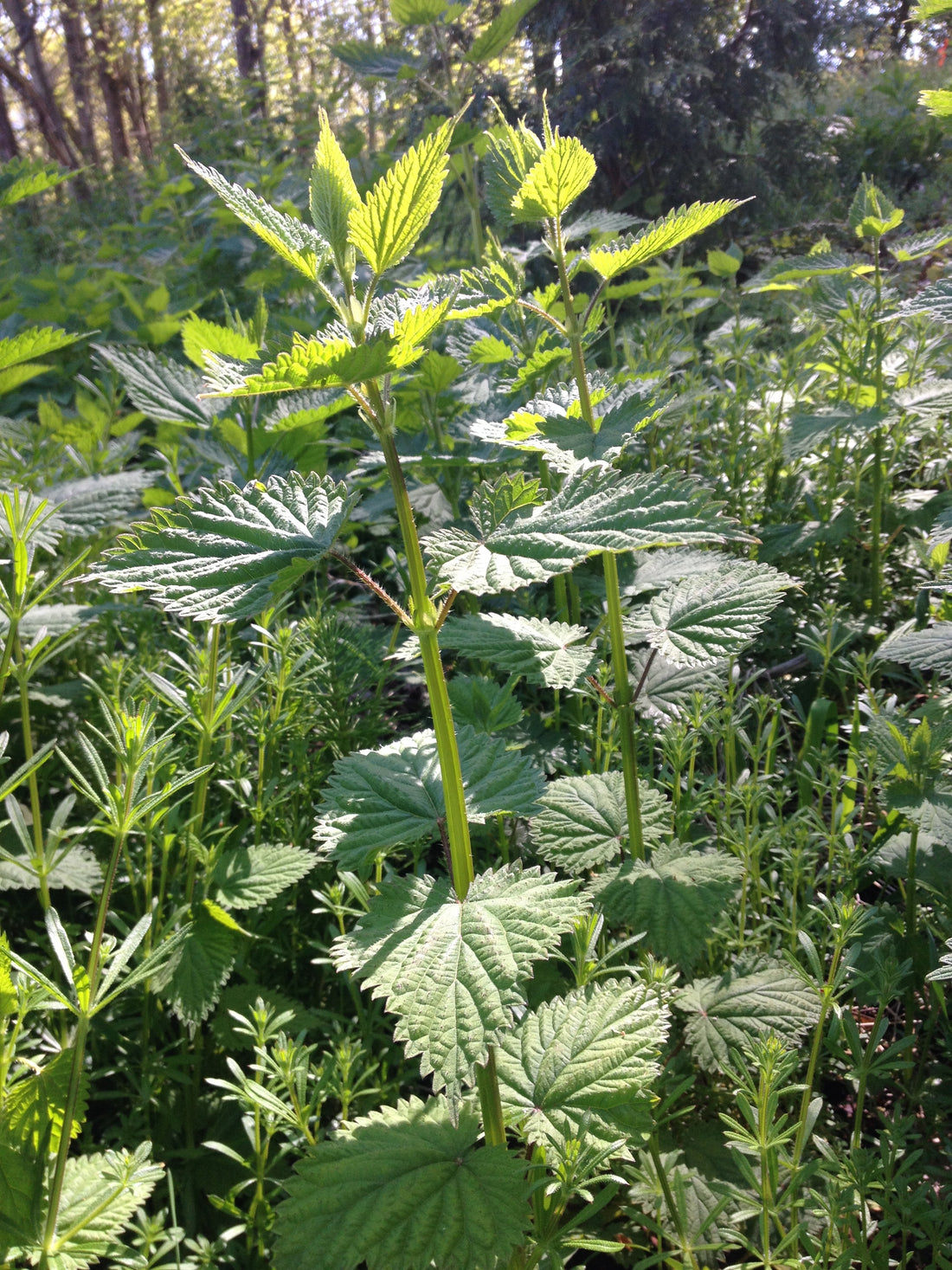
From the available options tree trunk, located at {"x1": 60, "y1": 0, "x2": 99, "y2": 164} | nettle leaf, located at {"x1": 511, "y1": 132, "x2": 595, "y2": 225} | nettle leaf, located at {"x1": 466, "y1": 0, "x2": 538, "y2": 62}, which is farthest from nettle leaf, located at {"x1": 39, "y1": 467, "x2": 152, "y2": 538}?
tree trunk, located at {"x1": 60, "y1": 0, "x2": 99, "y2": 164}

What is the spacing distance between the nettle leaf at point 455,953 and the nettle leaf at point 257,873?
47 centimetres

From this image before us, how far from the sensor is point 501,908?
994 mm

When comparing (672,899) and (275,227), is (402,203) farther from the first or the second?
(672,899)

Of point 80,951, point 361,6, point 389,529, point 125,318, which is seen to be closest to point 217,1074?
point 80,951

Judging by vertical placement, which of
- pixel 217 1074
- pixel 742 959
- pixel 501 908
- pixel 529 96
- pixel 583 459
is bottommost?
pixel 217 1074

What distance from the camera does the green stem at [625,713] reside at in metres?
1.39

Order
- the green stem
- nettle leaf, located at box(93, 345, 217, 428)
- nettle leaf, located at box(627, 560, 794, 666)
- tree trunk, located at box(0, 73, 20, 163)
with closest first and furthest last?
nettle leaf, located at box(627, 560, 794, 666) < the green stem < nettle leaf, located at box(93, 345, 217, 428) < tree trunk, located at box(0, 73, 20, 163)

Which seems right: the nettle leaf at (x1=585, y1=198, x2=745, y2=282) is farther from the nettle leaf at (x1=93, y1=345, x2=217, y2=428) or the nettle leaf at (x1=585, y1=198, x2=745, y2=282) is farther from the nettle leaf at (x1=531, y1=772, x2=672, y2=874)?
the nettle leaf at (x1=93, y1=345, x2=217, y2=428)

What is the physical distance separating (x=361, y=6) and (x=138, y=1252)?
51.3 feet

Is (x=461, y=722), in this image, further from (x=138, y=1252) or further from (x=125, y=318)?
(x=125, y=318)

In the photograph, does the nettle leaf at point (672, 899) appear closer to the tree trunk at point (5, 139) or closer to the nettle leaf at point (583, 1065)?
the nettle leaf at point (583, 1065)

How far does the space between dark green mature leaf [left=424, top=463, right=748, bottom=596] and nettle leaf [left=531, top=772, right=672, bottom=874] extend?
532mm

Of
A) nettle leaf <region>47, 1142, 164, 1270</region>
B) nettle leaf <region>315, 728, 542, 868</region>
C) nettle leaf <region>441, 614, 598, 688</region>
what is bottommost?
nettle leaf <region>47, 1142, 164, 1270</region>

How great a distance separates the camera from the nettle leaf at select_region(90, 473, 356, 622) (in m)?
0.93
